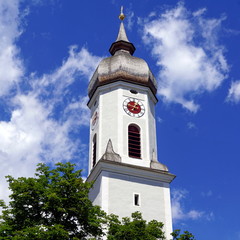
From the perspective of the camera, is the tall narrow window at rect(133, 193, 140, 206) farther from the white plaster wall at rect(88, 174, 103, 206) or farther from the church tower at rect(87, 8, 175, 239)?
the white plaster wall at rect(88, 174, 103, 206)

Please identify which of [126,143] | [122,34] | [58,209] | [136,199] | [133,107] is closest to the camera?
[58,209]

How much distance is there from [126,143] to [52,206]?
13298 millimetres

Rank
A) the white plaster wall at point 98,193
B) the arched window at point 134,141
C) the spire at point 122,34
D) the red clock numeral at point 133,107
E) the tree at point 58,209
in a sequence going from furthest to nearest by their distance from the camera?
the spire at point 122,34 → the red clock numeral at point 133,107 → the arched window at point 134,141 → the white plaster wall at point 98,193 → the tree at point 58,209

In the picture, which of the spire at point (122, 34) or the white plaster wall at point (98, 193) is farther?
the spire at point (122, 34)

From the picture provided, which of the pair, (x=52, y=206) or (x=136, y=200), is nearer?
(x=52, y=206)

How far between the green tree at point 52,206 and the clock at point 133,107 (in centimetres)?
1382

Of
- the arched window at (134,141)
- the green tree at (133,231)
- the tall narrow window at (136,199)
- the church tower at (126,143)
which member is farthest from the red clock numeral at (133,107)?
the green tree at (133,231)

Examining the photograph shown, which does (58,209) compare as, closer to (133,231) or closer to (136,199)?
(133,231)

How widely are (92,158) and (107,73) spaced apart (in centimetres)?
637

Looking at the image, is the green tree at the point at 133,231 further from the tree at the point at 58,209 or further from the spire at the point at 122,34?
the spire at the point at 122,34

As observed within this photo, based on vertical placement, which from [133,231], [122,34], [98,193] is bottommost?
[133,231]

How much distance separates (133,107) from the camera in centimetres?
3394

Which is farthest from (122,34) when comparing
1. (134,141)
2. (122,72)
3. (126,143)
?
(126,143)

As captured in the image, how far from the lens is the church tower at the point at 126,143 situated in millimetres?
29656
